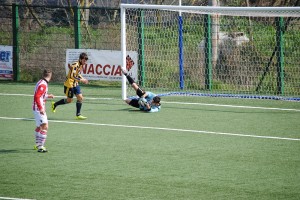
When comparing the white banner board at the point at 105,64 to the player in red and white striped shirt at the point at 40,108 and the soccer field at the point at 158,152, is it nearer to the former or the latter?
the soccer field at the point at 158,152

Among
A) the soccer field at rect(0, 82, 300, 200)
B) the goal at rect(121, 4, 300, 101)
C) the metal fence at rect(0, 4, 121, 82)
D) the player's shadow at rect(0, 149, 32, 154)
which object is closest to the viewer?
the soccer field at rect(0, 82, 300, 200)

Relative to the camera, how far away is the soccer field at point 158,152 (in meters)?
11.5

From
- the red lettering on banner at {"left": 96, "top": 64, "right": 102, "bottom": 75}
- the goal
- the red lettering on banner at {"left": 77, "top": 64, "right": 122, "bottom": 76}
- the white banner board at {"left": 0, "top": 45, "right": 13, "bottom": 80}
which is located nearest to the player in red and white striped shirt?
the goal

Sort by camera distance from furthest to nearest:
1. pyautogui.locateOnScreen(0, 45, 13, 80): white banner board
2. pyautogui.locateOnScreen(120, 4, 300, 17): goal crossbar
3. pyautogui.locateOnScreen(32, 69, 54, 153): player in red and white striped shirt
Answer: pyautogui.locateOnScreen(0, 45, 13, 80): white banner board, pyautogui.locateOnScreen(120, 4, 300, 17): goal crossbar, pyautogui.locateOnScreen(32, 69, 54, 153): player in red and white striped shirt

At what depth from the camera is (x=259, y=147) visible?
577 inches

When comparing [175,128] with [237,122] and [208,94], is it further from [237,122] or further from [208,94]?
[208,94]

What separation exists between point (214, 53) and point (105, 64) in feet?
12.0

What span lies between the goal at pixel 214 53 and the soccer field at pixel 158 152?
1343mm

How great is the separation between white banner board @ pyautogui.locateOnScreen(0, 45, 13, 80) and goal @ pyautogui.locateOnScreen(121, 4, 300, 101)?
4.71 meters

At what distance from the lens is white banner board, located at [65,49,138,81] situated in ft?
75.8

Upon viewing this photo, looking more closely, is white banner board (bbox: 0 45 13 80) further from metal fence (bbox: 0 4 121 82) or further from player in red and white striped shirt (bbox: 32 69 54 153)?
player in red and white striped shirt (bbox: 32 69 54 153)

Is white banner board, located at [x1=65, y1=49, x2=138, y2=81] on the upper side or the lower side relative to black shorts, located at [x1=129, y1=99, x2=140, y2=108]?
upper

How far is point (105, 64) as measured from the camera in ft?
78.1

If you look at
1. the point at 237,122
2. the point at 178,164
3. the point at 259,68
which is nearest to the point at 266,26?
the point at 259,68
